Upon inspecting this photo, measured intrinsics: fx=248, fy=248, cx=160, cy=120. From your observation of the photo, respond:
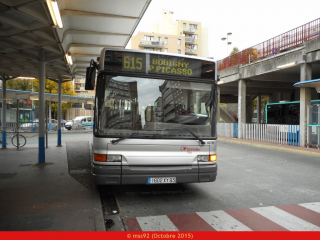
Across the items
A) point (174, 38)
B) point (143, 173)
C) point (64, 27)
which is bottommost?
point (143, 173)

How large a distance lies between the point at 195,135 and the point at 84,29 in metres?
5.53

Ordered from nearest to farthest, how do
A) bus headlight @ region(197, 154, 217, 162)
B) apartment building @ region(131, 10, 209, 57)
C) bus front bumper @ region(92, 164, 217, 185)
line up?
1. bus front bumper @ region(92, 164, 217, 185)
2. bus headlight @ region(197, 154, 217, 162)
3. apartment building @ region(131, 10, 209, 57)

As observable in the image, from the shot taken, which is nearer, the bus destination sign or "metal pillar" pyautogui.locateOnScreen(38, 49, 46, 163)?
the bus destination sign

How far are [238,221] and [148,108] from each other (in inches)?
98.2

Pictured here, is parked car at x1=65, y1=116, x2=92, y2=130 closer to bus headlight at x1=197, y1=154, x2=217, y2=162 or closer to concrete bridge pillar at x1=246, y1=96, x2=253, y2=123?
concrete bridge pillar at x1=246, y1=96, x2=253, y2=123

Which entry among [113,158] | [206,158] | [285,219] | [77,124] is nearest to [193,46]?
[77,124]

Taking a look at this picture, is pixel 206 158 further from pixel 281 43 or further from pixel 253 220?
pixel 281 43

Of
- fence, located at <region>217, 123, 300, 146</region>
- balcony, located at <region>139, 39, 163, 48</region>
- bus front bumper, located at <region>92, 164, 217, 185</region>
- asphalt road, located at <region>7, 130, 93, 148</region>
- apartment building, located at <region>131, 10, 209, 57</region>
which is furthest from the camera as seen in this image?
apartment building, located at <region>131, 10, 209, 57</region>

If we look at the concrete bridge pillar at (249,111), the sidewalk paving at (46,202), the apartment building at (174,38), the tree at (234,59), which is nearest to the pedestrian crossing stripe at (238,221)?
the sidewalk paving at (46,202)

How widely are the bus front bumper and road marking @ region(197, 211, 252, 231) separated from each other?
0.76m

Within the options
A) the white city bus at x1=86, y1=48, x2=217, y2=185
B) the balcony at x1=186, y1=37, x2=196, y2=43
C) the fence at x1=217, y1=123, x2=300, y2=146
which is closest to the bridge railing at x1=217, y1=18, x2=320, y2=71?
the fence at x1=217, y1=123, x2=300, y2=146

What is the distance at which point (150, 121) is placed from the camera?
4730mm

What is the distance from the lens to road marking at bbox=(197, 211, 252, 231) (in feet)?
12.3

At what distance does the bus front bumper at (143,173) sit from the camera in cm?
449
